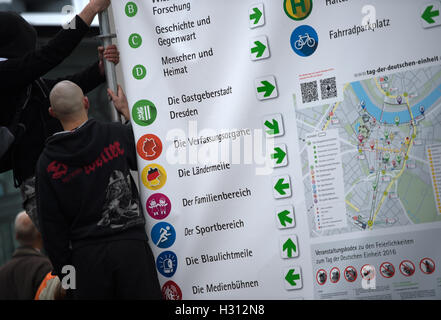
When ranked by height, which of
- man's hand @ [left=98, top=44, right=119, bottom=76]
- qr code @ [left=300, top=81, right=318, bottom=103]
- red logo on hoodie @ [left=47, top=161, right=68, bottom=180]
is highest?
man's hand @ [left=98, top=44, right=119, bottom=76]

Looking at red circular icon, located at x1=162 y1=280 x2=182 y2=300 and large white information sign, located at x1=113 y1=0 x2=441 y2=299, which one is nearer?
large white information sign, located at x1=113 y1=0 x2=441 y2=299

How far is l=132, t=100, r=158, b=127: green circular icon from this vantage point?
3.06 meters

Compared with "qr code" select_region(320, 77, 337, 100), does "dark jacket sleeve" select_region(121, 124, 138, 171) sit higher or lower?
lower

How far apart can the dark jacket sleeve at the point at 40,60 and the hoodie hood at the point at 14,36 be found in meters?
0.11

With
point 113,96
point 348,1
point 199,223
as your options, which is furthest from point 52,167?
point 348,1

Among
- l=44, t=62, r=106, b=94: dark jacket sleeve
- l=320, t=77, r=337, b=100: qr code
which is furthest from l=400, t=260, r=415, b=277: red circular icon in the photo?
l=44, t=62, r=106, b=94: dark jacket sleeve

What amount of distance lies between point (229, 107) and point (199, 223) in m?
0.60

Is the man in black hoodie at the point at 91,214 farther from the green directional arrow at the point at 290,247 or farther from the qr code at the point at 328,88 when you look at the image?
the qr code at the point at 328,88

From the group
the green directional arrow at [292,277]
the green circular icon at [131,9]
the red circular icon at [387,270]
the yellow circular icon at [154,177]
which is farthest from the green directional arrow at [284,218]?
the green circular icon at [131,9]

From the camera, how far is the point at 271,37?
2.88 m

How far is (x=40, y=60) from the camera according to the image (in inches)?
124

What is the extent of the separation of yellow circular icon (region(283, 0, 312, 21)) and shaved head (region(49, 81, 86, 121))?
111 cm

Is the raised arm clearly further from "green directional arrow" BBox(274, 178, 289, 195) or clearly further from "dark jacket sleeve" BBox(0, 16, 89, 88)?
"green directional arrow" BBox(274, 178, 289, 195)

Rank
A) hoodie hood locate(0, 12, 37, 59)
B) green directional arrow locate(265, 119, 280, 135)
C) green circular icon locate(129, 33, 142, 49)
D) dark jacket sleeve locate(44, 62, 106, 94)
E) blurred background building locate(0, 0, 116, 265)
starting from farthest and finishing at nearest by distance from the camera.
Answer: blurred background building locate(0, 0, 116, 265) < dark jacket sleeve locate(44, 62, 106, 94) < hoodie hood locate(0, 12, 37, 59) < green circular icon locate(129, 33, 142, 49) < green directional arrow locate(265, 119, 280, 135)
